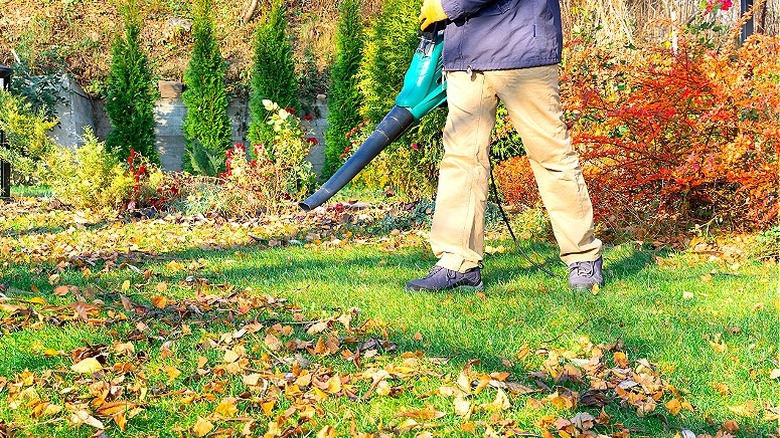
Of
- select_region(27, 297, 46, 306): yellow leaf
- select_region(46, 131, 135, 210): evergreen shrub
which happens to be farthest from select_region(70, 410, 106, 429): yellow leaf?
select_region(46, 131, 135, 210): evergreen shrub

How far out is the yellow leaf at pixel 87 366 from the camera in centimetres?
241

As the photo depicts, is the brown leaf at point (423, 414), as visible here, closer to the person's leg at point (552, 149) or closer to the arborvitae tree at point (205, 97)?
the person's leg at point (552, 149)

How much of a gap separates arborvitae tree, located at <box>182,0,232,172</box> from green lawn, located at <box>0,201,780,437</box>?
691 cm

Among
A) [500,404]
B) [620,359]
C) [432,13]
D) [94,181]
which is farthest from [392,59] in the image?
[500,404]

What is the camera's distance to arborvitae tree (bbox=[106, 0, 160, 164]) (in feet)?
36.9

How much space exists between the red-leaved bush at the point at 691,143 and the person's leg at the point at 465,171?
5.35ft

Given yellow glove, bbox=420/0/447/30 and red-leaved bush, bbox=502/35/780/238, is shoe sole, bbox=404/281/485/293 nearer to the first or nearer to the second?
yellow glove, bbox=420/0/447/30

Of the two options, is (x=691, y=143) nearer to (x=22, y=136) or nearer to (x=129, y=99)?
(x=22, y=136)

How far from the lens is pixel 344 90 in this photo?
11.1 meters

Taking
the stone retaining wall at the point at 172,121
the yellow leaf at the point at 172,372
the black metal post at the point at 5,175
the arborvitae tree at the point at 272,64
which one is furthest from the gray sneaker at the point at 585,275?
the stone retaining wall at the point at 172,121

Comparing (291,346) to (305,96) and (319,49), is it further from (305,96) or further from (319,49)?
(319,49)

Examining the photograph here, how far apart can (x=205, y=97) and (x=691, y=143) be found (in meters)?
7.68

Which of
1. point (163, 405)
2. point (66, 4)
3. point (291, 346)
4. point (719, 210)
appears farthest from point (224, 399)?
point (66, 4)

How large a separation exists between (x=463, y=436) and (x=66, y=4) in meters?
13.5
